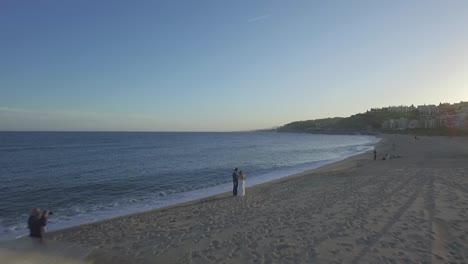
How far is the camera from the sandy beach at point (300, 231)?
8492 mm

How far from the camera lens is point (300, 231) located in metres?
10.3

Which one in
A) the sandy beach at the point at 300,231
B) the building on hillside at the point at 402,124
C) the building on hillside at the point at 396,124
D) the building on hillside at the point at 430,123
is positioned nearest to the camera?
the sandy beach at the point at 300,231

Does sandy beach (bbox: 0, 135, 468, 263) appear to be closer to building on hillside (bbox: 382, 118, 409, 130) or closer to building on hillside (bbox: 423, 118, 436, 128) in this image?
building on hillside (bbox: 423, 118, 436, 128)

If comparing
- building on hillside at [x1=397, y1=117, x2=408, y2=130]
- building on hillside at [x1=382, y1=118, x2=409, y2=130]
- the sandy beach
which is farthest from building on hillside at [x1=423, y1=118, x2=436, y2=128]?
the sandy beach

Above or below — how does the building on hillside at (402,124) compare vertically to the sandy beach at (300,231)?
above

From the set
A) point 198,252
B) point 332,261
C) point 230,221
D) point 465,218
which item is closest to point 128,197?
point 230,221

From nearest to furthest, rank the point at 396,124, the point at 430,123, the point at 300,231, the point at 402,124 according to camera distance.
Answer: the point at 300,231 < the point at 430,123 < the point at 402,124 < the point at 396,124

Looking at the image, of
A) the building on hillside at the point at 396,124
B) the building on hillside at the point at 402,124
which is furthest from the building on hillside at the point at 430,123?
the building on hillside at the point at 402,124

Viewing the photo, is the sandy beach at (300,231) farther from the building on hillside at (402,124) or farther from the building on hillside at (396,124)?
the building on hillside at (402,124)

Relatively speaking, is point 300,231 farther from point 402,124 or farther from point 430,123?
point 402,124

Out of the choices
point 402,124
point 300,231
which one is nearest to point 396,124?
point 402,124

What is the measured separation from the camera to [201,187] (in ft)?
81.1

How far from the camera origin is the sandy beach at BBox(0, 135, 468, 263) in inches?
334

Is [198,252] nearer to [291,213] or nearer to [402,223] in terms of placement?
[291,213]
